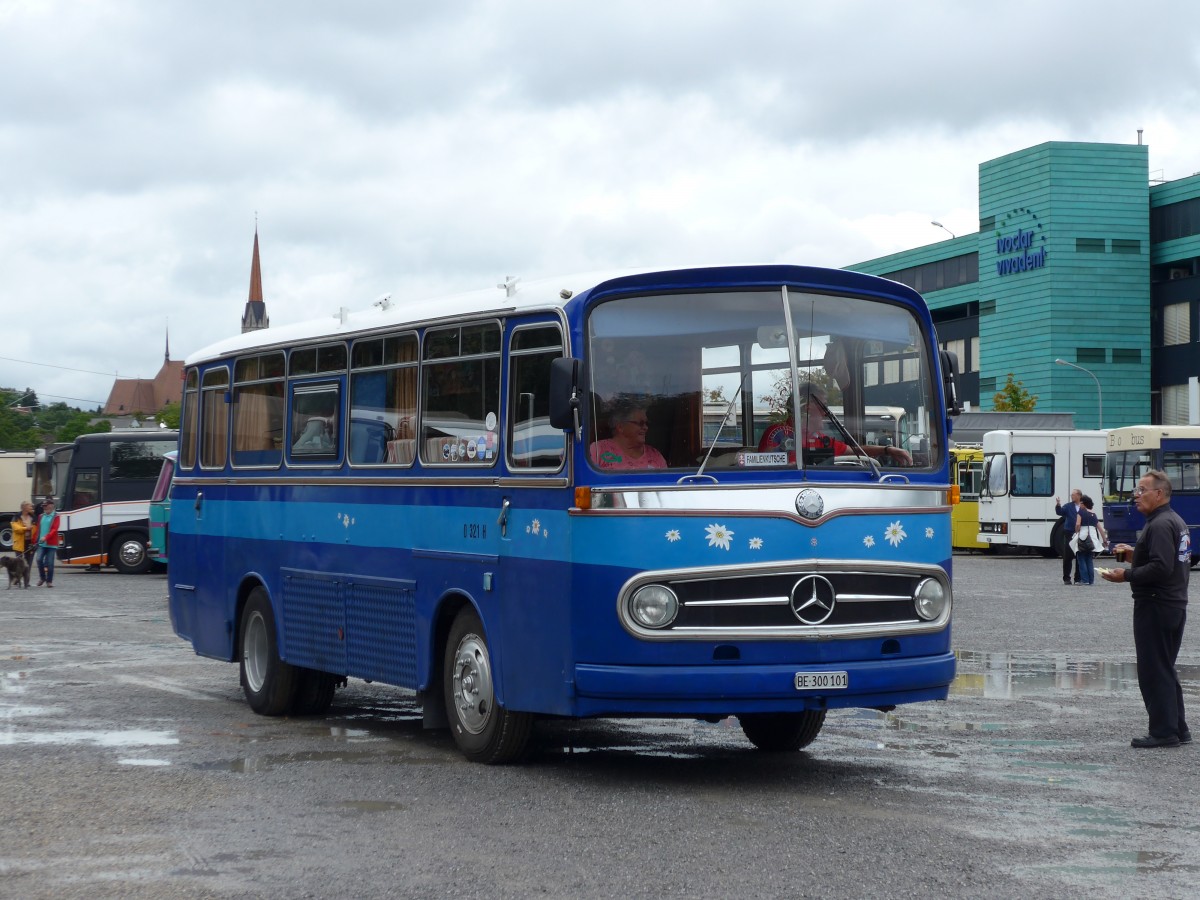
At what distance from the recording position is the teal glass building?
79.2 metres

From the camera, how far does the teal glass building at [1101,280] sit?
260 feet

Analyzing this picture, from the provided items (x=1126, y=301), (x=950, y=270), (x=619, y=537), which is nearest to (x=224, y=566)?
(x=619, y=537)

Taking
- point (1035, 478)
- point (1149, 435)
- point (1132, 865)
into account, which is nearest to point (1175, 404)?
point (1035, 478)

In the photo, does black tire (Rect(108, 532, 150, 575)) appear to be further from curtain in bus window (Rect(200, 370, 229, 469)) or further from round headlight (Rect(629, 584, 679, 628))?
round headlight (Rect(629, 584, 679, 628))

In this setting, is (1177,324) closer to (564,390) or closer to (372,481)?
(372,481)

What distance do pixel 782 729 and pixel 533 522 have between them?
2.31 meters

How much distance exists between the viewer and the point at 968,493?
154ft

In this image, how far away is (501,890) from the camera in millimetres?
6938

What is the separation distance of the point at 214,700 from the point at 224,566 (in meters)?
1.12

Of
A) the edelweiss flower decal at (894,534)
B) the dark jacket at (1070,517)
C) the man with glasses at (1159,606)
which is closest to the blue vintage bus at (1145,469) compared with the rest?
the dark jacket at (1070,517)

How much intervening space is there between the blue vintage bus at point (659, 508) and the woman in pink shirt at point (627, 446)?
0.01m

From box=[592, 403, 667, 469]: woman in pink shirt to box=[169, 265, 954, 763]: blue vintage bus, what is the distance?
0.04ft

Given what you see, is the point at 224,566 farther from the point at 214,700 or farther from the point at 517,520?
the point at 517,520

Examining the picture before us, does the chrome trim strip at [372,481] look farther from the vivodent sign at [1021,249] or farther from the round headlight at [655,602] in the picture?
the vivodent sign at [1021,249]
